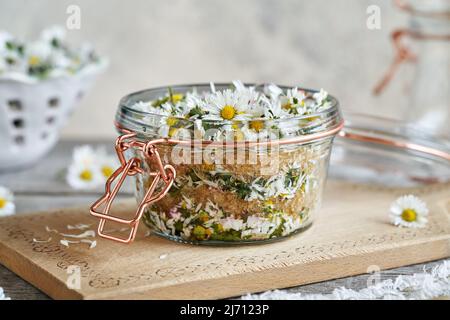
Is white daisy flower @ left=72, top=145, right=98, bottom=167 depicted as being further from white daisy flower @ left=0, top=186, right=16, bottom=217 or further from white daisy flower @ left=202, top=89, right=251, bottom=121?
white daisy flower @ left=202, top=89, right=251, bottom=121

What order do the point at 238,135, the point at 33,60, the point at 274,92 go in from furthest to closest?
the point at 33,60 → the point at 274,92 → the point at 238,135

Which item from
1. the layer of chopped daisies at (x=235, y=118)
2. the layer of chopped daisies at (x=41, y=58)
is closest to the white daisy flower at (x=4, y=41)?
the layer of chopped daisies at (x=41, y=58)

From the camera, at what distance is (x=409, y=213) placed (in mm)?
1258

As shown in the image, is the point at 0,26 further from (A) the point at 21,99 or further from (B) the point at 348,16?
(B) the point at 348,16

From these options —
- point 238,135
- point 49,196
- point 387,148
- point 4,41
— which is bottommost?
point 49,196

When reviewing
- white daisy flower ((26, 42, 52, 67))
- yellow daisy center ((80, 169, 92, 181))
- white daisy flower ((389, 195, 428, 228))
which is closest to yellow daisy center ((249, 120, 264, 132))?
white daisy flower ((389, 195, 428, 228))

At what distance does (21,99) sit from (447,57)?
115cm

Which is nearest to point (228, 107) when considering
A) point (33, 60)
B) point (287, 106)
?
point (287, 106)

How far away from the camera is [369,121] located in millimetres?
1515

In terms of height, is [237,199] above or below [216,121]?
below

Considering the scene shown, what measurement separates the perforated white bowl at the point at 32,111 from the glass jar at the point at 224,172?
504 mm

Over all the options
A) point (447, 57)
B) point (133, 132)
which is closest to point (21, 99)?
point (133, 132)

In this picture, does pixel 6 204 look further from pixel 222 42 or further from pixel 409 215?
pixel 222 42

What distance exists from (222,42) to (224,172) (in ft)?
4.44
